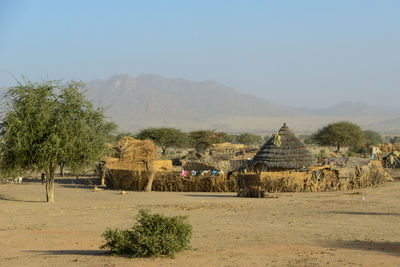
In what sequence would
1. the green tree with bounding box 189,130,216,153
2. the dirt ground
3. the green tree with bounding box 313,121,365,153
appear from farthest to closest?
the green tree with bounding box 189,130,216,153 → the green tree with bounding box 313,121,365,153 → the dirt ground

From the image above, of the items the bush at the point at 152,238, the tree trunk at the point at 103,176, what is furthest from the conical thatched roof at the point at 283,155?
the bush at the point at 152,238

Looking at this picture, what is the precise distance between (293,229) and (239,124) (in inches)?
7060

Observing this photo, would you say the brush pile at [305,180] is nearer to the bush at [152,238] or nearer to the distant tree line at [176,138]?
the bush at [152,238]

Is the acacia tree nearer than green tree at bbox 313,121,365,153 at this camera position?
Yes

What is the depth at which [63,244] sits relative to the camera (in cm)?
1204

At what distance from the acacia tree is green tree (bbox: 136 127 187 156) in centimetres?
3237

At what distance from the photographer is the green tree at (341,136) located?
184ft

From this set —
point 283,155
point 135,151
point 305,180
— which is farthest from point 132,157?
point 305,180

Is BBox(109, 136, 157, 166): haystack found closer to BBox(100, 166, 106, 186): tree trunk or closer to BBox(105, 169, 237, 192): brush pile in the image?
BBox(100, 166, 106, 186): tree trunk

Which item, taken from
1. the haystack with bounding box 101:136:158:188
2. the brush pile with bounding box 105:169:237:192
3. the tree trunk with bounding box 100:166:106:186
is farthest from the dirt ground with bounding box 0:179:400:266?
the haystack with bounding box 101:136:158:188

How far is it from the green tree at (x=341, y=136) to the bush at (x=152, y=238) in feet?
155

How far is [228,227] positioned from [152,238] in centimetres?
433

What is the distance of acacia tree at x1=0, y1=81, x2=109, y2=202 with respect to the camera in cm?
2052

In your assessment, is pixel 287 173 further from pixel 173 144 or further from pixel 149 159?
pixel 173 144
